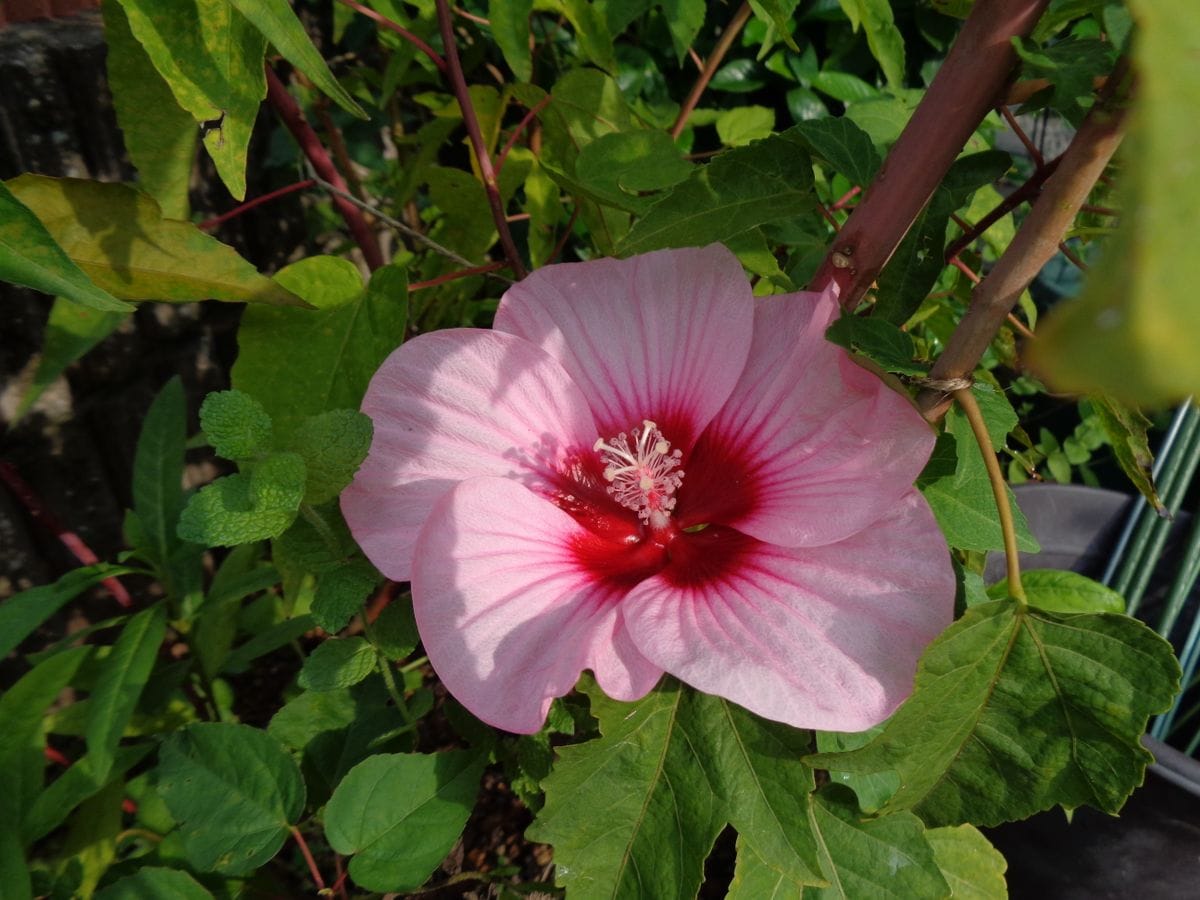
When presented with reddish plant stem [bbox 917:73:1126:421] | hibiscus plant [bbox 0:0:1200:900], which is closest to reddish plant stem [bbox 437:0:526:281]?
hibiscus plant [bbox 0:0:1200:900]

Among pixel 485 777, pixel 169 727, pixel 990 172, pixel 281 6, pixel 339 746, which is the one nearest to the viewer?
pixel 281 6

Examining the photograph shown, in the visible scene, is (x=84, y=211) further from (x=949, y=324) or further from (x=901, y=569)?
(x=949, y=324)

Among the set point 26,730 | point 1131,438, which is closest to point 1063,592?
point 1131,438

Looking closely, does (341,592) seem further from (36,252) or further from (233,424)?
(36,252)

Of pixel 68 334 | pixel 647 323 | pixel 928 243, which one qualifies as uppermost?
pixel 928 243

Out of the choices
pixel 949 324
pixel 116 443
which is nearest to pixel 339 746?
pixel 116 443

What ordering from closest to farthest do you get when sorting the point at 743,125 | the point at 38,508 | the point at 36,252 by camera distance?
the point at 36,252, the point at 38,508, the point at 743,125
